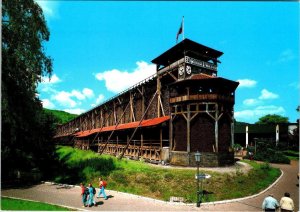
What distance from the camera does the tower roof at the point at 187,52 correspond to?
94.8 feet

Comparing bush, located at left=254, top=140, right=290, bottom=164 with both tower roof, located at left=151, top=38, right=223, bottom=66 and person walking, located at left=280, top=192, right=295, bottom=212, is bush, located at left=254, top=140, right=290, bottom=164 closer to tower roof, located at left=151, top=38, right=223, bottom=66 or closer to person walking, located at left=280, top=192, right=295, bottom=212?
tower roof, located at left=151, top=38, right=223, bottom=66

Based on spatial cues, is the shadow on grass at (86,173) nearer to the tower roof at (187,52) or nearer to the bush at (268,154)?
the tower roof at (187,52)

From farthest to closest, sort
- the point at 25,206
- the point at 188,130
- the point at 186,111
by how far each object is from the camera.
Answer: the point at 186,111, the point at 188,130, the point at 25,206

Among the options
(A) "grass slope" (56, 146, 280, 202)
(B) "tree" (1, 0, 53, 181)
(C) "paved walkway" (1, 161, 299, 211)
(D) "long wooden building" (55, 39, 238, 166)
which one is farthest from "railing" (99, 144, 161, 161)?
(B) "tree" (1, 0, 53, 181)

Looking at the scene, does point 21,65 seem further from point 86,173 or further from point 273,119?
point 273,119

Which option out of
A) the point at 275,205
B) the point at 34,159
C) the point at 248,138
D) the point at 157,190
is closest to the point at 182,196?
the point at 157,190

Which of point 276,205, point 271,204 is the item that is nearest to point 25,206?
point 271,204

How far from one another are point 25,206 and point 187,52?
21.7 meters

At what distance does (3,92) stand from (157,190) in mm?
11295

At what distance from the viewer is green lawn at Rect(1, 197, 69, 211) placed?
1331 cm

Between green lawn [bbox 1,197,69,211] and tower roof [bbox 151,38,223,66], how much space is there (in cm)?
2032

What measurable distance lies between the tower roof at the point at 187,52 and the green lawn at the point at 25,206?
2032 cm

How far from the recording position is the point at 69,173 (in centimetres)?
2444

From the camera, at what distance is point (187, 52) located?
29.0 m
